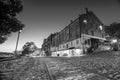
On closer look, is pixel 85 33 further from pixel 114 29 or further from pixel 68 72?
pixel 114 29

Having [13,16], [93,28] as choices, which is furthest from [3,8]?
[93,28]

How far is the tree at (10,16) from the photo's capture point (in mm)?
12500

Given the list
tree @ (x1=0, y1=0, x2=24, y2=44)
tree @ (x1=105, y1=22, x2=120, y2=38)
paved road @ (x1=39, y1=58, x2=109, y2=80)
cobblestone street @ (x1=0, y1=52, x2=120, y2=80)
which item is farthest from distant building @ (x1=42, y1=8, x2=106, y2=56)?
paved road @ (x1=39, y1=58, x2=109, y2=80)

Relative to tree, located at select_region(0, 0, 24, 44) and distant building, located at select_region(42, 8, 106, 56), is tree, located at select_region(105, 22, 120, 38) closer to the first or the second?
distant building, located at select_region(42, 8, 106, 56)

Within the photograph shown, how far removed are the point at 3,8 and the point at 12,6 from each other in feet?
7.06

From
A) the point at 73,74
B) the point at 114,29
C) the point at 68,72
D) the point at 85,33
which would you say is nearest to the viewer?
the point at 73,74

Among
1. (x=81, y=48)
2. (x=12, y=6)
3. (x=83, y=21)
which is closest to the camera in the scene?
(x=12, y=6)

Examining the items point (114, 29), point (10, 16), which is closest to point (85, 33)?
point (10, 16)

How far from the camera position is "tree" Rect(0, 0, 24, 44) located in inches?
492

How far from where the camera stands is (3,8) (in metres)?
12.5

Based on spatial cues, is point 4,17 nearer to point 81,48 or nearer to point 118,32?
point 81,48

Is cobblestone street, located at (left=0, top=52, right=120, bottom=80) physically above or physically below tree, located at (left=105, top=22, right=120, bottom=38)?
below

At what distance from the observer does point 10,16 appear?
14633mm

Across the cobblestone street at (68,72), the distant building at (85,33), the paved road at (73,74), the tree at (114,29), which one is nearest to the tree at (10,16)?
the cobblestone street at (68,72)
